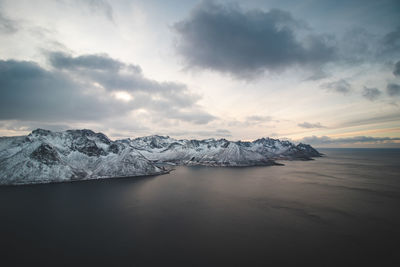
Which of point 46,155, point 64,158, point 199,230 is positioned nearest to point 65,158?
point 64,158

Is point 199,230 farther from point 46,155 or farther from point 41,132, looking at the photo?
point 41,132

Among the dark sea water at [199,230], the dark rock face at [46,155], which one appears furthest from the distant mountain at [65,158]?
the dark sea water at [199,230]

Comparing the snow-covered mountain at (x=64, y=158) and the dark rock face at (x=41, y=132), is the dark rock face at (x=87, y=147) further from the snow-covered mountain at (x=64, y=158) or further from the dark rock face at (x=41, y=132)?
the dark rock face at (x=41, y=132)

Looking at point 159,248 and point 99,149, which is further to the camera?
point 99,149

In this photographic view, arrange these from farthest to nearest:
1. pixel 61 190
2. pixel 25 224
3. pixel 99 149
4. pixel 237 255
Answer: pixel 99 149, pixel 61 190, pixel 25 224, pixel 237 255

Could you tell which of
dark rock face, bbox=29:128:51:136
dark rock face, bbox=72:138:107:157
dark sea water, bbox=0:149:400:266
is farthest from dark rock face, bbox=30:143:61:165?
dark sea water, bbox=0:149:400:266

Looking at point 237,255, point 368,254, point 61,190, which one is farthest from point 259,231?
point 61,190

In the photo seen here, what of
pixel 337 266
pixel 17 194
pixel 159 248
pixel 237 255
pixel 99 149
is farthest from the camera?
pixel 99 149

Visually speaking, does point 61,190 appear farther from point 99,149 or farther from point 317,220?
point 317,220
